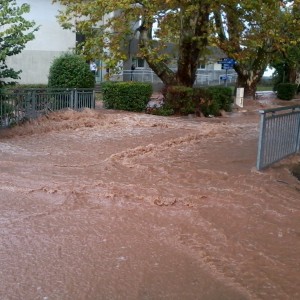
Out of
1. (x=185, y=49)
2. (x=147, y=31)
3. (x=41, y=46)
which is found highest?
(x=147, y=31)

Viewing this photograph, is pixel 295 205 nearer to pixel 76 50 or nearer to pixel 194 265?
pixel 194 265

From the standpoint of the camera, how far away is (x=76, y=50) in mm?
18812

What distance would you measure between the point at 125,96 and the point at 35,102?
15.8 feet

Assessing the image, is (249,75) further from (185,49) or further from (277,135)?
(277,135)

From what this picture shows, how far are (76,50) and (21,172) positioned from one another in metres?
11.2

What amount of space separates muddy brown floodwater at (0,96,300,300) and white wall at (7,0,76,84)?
18342mm

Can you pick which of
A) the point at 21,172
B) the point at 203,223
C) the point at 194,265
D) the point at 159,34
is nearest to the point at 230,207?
the point at 203,223

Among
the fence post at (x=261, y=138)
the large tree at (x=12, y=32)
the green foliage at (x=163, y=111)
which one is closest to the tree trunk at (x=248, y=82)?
the green foliage at (x=163, y=111)

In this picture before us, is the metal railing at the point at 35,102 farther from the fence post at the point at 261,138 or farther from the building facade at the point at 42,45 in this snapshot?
the building facade at the point at 42,45

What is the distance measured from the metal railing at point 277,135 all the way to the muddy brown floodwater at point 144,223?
0.82 feet

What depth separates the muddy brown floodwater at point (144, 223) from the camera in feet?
14.5

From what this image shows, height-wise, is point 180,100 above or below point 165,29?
below

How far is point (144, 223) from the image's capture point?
6086 millimetres

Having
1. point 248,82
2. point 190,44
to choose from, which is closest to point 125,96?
point 190,44
